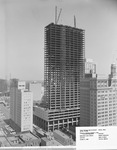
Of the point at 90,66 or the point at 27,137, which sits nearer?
the point at 27,137

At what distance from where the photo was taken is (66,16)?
90.8 inches

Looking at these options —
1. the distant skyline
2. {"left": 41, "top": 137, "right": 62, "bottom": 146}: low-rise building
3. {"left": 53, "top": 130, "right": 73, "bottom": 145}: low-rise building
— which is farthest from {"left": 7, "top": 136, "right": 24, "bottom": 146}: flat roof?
the distant skyline

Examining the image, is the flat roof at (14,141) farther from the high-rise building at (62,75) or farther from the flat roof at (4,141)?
the high-rise building at (62,75)

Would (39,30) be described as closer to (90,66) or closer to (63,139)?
(90,66)

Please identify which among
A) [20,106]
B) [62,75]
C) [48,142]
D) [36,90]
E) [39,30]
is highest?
[39,30]

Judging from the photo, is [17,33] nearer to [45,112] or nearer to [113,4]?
[45,112]

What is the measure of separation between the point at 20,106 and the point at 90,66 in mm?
1041

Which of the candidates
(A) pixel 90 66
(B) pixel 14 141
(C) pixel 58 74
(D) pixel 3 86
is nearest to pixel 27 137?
(B) pixel 14 141

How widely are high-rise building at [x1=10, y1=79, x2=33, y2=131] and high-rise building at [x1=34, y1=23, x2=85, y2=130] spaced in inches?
4.2

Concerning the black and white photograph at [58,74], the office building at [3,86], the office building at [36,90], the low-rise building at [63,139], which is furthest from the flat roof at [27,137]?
the office building at [3,86]

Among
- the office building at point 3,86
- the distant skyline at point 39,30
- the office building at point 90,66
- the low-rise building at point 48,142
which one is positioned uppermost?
the distant skyline at point 39,30

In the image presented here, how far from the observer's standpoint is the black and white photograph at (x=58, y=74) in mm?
2203

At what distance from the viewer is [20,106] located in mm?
2227

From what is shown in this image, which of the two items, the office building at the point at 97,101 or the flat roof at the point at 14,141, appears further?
the office building at the point at 97,101
